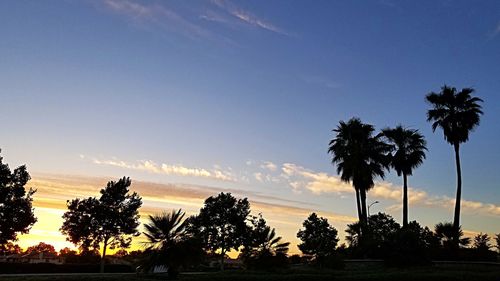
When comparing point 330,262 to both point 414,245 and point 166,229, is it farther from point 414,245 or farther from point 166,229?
point 166,229

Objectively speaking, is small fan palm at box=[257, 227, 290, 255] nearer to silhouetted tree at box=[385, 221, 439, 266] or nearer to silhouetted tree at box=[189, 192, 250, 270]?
silhouetted tree at box=[385, 221, 439, 266]

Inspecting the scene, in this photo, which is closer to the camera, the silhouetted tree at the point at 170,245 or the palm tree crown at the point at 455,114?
the silhouetted tree at the point at 170,245

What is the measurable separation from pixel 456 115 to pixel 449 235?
13872mm

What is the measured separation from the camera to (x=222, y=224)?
61.9 meters

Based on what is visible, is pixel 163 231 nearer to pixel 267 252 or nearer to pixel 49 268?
pixel 267 252

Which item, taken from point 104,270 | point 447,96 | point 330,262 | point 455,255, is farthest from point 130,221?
point 447,96

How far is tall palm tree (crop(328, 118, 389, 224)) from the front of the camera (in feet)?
171

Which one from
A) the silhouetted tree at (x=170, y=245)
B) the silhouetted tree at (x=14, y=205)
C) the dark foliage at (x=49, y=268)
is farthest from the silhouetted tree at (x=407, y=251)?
the silhouetted tree at (x=14, y=205)

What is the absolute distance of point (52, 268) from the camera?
50.4 metres

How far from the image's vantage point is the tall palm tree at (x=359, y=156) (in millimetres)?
51969

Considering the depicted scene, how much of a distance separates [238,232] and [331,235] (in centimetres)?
2141

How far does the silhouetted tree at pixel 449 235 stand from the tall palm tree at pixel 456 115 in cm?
114

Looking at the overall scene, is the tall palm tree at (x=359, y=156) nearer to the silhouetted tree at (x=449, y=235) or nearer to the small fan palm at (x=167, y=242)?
the silhouetted tree at (x=449, y=235)

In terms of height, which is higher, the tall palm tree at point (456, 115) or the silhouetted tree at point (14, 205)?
the tall palm tree at point (456, 115)
